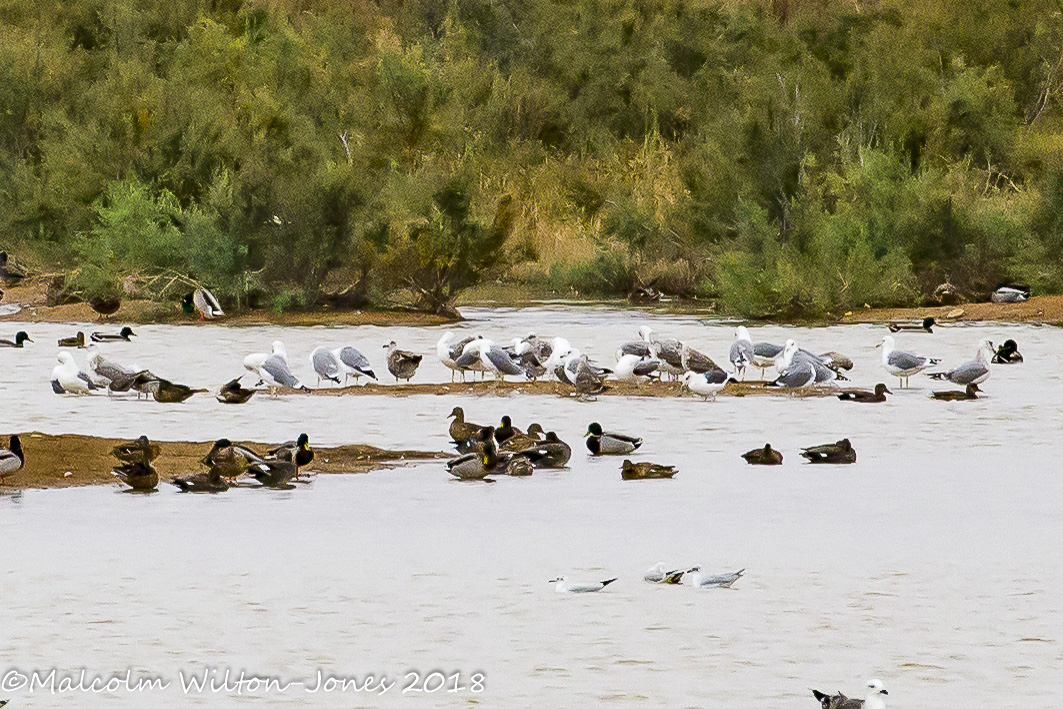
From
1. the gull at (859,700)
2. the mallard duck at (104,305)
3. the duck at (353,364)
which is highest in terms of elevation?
the gull at (859,700)

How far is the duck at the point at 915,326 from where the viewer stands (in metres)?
30.1

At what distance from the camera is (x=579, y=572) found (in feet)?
33.0

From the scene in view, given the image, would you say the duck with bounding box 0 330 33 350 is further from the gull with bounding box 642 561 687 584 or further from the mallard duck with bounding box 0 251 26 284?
the gull with bounding box 642 561 687 584

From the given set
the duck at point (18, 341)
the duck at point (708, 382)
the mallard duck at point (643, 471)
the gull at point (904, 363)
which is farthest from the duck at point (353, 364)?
the duck at point (18, 341)

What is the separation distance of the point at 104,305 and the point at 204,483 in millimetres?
21822

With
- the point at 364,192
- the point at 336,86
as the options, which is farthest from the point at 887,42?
the point at 364,192

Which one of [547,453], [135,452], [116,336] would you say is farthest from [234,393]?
[116,336]

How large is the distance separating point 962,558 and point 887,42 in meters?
36.4

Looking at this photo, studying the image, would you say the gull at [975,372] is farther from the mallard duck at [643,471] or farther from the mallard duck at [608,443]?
the mallard duck at [643,471]

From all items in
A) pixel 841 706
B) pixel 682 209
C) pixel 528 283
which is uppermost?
pixel 841 706

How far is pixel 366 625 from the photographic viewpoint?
8.68 m

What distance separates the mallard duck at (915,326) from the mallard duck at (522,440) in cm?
1590

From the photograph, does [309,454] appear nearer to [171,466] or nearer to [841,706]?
[171,466]

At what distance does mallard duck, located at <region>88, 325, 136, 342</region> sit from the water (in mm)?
10463
